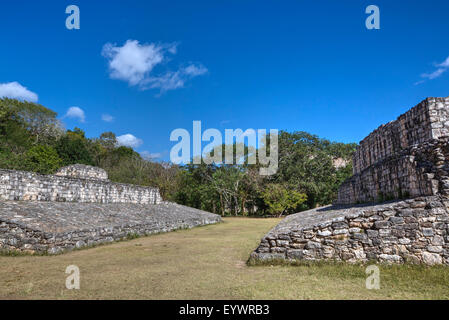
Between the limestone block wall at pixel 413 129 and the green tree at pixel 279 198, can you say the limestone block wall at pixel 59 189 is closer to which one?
the limestone block wall at pixel 413 129

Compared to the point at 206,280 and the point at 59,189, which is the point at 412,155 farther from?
the point at 59,189

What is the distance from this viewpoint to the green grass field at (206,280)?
4.31 meters

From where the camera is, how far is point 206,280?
520 cm

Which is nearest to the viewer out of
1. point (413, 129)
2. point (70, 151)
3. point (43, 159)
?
point (413, 129)

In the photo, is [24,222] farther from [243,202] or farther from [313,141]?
[313,141]

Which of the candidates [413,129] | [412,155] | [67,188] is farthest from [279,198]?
[412,155]

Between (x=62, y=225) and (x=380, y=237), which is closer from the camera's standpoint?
(x=380, y=237)

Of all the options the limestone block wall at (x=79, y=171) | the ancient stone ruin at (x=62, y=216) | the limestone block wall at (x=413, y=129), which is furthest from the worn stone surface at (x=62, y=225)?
the limestone block wall at (x=413, y=129)

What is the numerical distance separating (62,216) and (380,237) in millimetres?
10123

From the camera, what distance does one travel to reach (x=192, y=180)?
36.7 m

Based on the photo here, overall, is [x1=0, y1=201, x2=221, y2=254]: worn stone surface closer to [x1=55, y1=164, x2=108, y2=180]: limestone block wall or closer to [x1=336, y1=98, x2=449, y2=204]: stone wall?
[x1=55, y1=164, x2=108, y2=180]: limestone block wall

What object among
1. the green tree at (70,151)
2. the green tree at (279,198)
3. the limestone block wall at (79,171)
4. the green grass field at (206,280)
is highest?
the green tree at (70,151)

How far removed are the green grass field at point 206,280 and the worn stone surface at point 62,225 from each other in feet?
2.58

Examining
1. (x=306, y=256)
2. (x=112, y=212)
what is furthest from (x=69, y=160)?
(x=306, y=256)
